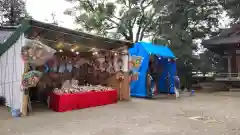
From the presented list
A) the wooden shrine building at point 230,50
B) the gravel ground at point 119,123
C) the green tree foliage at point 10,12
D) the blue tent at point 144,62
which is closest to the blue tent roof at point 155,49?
the blue tent at point 144,62

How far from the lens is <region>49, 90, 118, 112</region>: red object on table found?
7.58 m

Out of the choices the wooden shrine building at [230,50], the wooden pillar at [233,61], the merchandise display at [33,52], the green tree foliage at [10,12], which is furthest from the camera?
the green tree foliage at [10,12]

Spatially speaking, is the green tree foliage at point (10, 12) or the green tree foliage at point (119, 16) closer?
the green tree foliage at point (119, 16)

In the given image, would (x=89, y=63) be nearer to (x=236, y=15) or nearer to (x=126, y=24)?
(x=126, y=24)

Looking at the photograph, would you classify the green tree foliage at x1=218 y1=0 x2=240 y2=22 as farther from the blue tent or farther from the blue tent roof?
the blue tent roof

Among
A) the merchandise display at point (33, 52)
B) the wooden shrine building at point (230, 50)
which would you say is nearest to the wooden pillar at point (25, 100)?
the merchandise display at point (33, 52)

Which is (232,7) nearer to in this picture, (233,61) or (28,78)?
(233,61)

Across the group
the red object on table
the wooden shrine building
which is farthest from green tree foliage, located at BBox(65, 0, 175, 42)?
the red object on table

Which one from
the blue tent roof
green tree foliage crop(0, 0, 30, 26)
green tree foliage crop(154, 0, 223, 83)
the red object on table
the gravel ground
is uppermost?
green tree foliage crop(0, 0, 30, 26)

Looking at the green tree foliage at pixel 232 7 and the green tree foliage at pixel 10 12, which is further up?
the green tree foliage at pixel 10 12

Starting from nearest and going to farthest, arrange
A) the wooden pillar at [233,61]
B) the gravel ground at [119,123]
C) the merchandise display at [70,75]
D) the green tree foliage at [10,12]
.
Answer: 1. the gravel ground at [119,123]
2. the merchandise display at [70,75]
3. the wooden pillar at [233,61]
4. the green tree foliage at [10,12]

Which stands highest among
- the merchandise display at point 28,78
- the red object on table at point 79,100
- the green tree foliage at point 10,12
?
the green tree foliage at point 10,12

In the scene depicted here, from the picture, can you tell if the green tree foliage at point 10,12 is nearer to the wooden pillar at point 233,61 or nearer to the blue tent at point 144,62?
the blue tent at point 144,62

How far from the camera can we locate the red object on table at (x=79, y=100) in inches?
298
